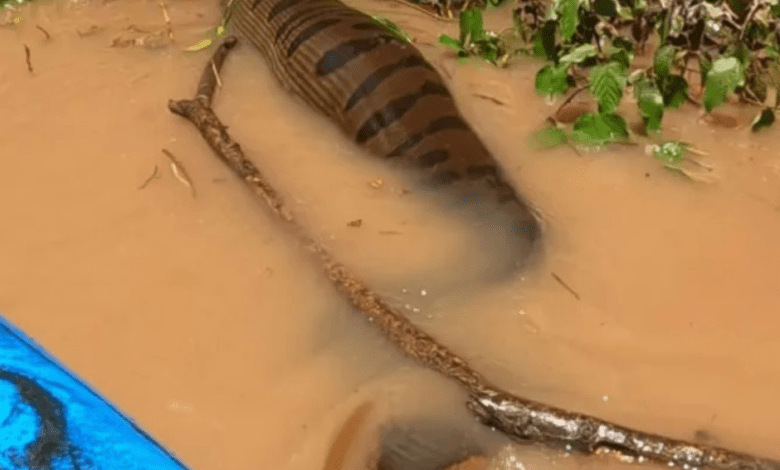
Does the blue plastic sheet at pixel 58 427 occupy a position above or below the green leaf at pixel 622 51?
below

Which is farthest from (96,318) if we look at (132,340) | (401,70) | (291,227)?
(401,70)

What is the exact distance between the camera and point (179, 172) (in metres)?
2.76

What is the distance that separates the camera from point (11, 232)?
2.57m

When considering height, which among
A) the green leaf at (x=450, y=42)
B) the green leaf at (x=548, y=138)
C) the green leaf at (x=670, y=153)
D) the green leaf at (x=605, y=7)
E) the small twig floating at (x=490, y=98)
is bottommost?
the small twig floating at (x=490, y=98)

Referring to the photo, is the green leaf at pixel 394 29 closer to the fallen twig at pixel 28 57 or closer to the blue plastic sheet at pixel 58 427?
the fallen twig at pixel 28 57

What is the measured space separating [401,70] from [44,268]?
46.9 inches

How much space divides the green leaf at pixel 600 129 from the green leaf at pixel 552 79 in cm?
15

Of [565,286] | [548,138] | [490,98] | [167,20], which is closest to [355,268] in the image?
[565,286]

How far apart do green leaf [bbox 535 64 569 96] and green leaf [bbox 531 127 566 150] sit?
130mm

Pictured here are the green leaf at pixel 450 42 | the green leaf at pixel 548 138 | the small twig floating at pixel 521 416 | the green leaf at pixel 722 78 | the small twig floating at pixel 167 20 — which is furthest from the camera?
the small twig floating at pixel 167 20

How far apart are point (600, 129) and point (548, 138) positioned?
0.52 ft

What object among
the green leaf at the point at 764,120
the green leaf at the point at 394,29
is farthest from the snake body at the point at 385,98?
the green leaf at the point at 764,120

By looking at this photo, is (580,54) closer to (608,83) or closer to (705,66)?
(608,83)

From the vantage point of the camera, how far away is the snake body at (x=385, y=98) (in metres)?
2.65
